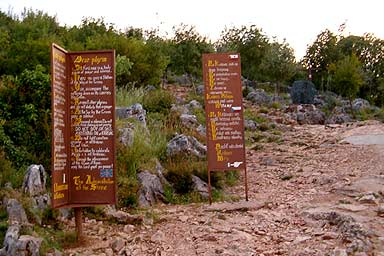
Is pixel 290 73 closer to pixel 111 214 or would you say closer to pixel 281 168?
pixel 281 168

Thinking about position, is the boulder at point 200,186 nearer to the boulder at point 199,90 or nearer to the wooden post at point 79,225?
the wooden post at point 79,225

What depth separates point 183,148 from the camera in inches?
369

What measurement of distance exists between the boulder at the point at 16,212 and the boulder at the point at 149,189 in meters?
2.11

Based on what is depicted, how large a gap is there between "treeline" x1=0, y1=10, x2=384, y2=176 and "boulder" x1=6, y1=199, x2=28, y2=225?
4.38ft

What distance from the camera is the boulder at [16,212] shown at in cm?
529

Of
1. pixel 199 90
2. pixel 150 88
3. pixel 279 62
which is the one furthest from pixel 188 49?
pixel 150 88

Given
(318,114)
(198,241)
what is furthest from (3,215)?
(318,114)

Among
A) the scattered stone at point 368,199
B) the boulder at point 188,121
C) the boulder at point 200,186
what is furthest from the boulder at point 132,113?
the scattered stone at point 368,199

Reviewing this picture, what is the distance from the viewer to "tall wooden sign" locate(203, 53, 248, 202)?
312 inches

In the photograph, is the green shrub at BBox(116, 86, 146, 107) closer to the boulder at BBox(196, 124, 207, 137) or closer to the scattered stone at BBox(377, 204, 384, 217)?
the boulder at BBox(196, 124, 207, 137)

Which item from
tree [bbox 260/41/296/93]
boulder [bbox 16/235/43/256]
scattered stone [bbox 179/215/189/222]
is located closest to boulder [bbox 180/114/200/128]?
scattered stone [bbox 179/215/189/222]

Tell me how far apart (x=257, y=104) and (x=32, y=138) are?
18831 millimetres

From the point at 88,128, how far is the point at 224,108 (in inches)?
115

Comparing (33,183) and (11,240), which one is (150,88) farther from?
(11,240)
